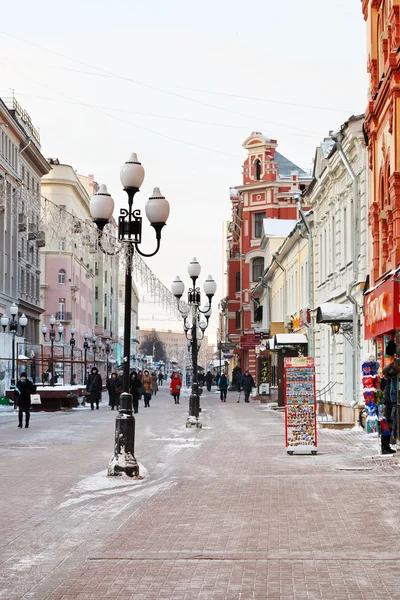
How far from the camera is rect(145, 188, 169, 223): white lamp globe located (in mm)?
15238

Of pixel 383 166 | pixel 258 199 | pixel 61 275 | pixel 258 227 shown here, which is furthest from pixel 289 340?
pixel 61 275

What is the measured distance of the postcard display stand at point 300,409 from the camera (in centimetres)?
1764

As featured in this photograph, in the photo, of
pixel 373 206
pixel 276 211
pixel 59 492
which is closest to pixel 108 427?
pixel 373 206

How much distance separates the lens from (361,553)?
8258mm

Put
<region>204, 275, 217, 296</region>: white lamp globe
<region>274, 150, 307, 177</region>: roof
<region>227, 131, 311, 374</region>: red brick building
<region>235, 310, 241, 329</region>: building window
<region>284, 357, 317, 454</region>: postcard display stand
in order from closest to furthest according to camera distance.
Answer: <region>284, 357, 317, 454</region>: postcard display stand
<region>204, 275, 217, 296</region>: white lamp globe
<region>227, 131, 311, 374</region>: red brick building
<region>274, 150, 307, 177</region>: roof
<region>235, 310, 241, 329</region>: building window

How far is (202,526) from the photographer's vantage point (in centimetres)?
979

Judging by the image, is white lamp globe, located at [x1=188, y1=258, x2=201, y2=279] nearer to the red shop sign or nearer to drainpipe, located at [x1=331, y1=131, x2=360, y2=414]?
drainpipe, located at [x1=331, y1=131, x2=360, y2=414]

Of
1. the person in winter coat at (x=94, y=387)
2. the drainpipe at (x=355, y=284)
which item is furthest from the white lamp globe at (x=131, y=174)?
the person in winter coat at (x=94, y=387)

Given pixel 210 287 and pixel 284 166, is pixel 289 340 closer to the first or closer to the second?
pixel 210 287

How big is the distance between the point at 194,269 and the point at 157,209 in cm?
1247

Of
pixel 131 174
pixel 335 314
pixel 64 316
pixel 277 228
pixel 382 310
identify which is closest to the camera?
pixel 131 174

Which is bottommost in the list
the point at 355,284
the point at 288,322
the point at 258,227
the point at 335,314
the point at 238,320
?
the point at 335,314

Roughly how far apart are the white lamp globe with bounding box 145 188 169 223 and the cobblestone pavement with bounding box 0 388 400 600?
12.2 ft

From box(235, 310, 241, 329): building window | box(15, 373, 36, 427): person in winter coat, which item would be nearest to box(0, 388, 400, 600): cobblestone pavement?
box(15, 373, 36, 427): person in winter coat
